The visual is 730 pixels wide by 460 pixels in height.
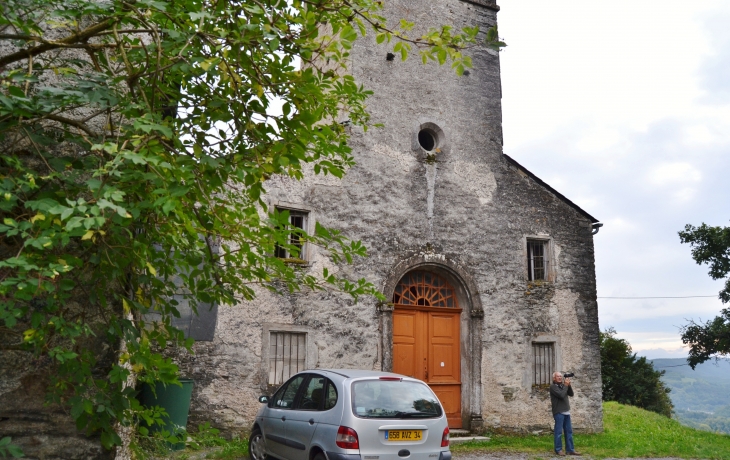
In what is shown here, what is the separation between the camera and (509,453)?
1076cm

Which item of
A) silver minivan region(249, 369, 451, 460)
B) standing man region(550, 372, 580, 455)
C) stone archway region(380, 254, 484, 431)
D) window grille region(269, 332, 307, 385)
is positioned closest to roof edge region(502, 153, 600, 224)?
stone archway region(380, 254, 484, 431)

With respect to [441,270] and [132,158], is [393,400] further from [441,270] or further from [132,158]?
[441,270]

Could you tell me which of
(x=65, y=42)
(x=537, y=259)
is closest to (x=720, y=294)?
(x=537, y=259)

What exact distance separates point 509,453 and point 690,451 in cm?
404

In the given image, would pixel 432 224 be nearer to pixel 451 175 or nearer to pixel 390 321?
pixel 451 175

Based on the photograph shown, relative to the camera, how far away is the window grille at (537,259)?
1395 cm

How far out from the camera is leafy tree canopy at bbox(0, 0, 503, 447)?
253 centimetres

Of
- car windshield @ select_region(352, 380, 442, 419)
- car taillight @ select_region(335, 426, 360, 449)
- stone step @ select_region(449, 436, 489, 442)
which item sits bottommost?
stone step @ select_region(449, 436, 489, 442)

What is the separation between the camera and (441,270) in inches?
509

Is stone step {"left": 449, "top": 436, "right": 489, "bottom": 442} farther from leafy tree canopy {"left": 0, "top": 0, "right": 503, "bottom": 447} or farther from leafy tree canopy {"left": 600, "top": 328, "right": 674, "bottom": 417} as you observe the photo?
leafy tree canopy {"left": 600, "top": 328, "right": 674, "bottom": 417}

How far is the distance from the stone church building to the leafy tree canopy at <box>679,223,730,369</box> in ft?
17.1

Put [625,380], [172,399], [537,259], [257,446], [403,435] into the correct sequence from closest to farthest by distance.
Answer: [403,435] → [257,446] → [172,399] → [537,259] → [625,380]

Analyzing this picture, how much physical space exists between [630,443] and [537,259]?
4365 mm

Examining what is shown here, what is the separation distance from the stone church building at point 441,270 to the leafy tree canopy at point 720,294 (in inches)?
205
